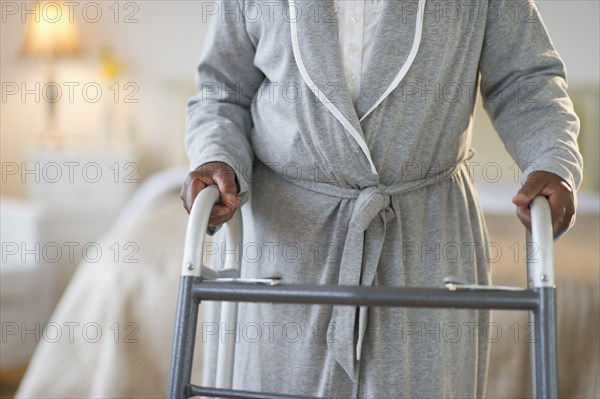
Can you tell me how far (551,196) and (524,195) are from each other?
35 millimetres

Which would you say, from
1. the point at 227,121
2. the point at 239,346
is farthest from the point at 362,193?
the point at 239,346

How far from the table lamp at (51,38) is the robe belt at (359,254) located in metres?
3.20

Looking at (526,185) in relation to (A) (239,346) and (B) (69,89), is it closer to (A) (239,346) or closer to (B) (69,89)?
(A) (239,346)

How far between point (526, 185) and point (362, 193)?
275 millimetres

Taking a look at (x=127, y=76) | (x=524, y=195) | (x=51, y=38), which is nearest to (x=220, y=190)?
(x=524, y=195)

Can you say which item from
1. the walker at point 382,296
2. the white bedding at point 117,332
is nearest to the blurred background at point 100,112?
the white bedding at point 117,332

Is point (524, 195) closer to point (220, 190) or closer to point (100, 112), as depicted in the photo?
point (220, 190)

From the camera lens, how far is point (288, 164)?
133 centimetres

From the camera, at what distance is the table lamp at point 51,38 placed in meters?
4.16

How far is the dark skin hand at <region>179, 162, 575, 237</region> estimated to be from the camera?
108cm

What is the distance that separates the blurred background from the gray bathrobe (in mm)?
2072

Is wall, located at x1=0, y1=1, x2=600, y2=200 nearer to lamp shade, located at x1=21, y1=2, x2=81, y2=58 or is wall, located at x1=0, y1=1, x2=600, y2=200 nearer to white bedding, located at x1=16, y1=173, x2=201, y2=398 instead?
lamp shade, located at x1=21, y1=2, x2=81, y2=58

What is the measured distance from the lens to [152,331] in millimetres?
2473

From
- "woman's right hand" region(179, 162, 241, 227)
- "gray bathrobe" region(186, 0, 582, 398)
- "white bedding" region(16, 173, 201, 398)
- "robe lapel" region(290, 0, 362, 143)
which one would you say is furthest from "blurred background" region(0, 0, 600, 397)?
"woman's right hand" region(179, 162, 241, 227)
